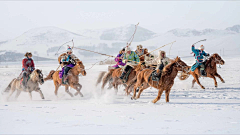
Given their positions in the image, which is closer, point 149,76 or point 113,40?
point 149,76

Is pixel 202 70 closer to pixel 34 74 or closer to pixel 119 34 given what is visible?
pixel 34 74

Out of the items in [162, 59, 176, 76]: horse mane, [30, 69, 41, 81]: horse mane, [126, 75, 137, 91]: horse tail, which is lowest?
[126, 75, 137, 91]: horse tail

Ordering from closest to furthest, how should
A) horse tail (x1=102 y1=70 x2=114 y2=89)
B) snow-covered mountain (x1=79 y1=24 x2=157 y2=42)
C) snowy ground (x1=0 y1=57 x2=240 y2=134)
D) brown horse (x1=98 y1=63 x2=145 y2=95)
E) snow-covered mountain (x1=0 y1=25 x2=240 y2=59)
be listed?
snowy ground (x1=0 y1=57 x2=240 y2=134) < brown horse (x1=98 y1=63 x2=145 y2=95) < horse tail (x1=102 y1=70 x2=114 y2=89) < snow-covered mountain (x1=0 y1=25 x2=240 y2=59) < snow-covered mountain (x1=79 y1=24 x2=157 y2=42)

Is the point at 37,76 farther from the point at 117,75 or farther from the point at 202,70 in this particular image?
the point at 202,70

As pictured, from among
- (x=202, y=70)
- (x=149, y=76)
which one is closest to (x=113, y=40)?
(x=202, y=70)

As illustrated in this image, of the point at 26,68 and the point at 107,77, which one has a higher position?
the point at 26,68

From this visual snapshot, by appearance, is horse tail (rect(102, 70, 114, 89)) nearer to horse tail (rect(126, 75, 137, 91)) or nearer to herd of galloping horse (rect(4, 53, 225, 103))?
herd of galloping horse (rect(4, 53, 225, 103))

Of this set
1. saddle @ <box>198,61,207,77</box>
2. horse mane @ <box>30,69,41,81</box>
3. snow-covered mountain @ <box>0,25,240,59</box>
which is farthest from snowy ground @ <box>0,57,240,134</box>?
snow-covered mountain @ <box>0,25,240,59</box>

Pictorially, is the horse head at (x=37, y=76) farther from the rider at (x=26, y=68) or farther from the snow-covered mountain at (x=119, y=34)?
the snow-covered mountain at (x=119, y=34)

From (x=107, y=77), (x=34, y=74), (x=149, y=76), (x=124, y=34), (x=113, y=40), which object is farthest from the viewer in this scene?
(x=124, y=34)

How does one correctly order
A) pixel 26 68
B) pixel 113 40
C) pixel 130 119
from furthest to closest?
pixel 113 40
pixel 26 68
pixel 130 119

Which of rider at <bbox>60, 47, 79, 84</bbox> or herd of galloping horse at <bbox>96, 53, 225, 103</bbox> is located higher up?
rider at <bbox>60, 47, 79, 84</bbox>

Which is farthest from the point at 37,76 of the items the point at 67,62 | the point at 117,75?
the point at 117,75

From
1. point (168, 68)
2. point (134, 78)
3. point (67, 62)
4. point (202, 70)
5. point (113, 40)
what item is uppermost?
point (113, 40)
